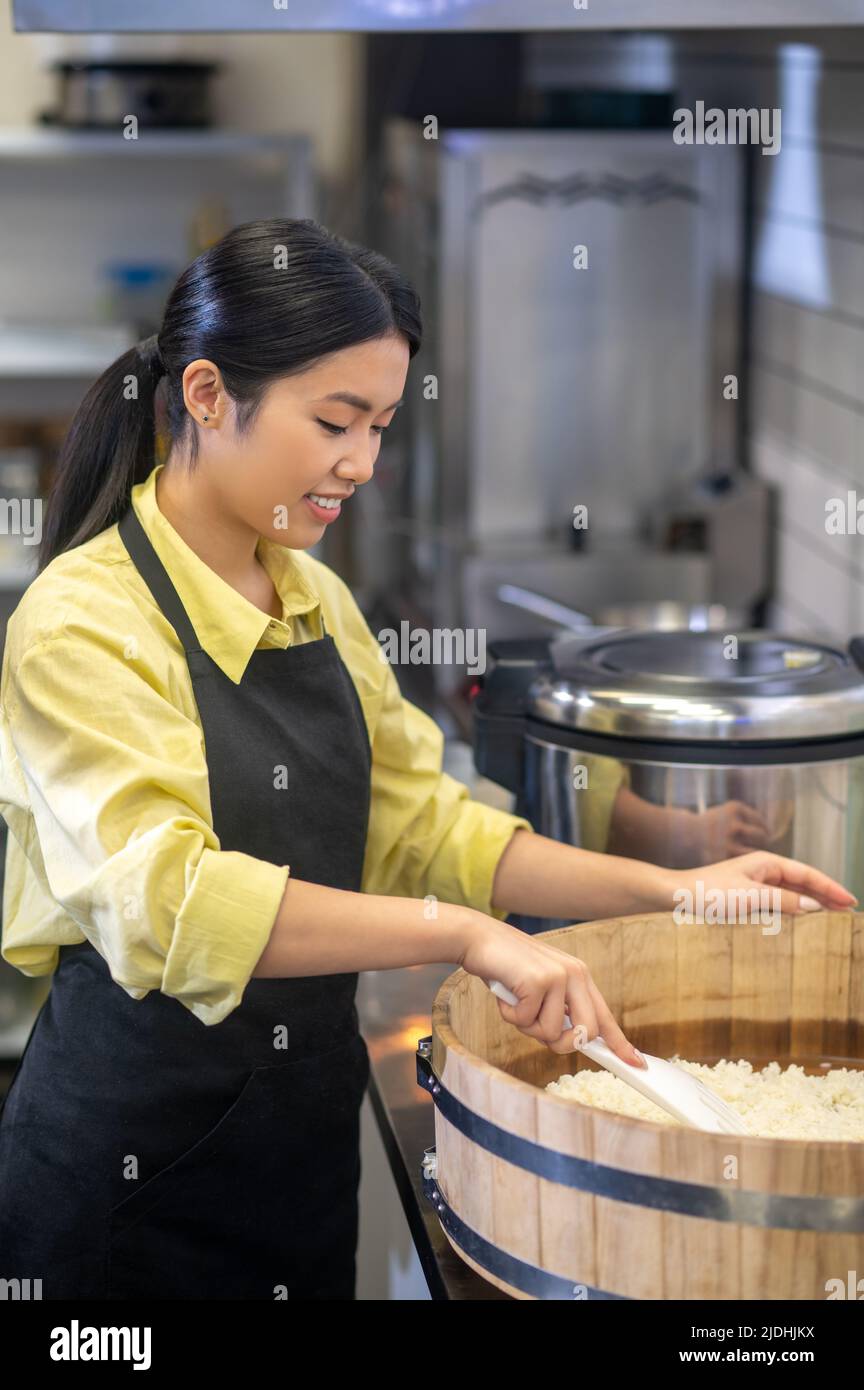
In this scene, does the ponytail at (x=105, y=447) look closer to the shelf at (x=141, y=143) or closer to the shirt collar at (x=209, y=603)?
the shirt collar at (x=209, y=603)

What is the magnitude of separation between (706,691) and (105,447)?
566 millimetres

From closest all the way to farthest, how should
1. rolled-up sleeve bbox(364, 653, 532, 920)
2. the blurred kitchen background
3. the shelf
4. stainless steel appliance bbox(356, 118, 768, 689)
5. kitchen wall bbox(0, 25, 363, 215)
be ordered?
rolled-up sleeve bbox(364, 653, 532, 920)
the blurred kitchen background
stainless steel appliance bbox(356, 118, 768, 689)
the shelf
kitchen wall bbox(0, 25, 363, 215)

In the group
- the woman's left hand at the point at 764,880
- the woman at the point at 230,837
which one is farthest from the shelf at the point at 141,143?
the woman's left hand at the point at 764,880

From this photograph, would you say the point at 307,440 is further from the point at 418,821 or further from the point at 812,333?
the point at 812,333

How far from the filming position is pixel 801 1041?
1.26 metres

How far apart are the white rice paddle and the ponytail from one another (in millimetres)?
519

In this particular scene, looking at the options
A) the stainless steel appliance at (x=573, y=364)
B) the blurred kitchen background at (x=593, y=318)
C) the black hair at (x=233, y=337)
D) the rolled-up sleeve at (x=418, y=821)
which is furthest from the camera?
the stainless steel appliance at (x=573, y=364)

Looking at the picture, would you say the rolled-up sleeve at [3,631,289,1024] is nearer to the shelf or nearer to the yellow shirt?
the yellow shirt

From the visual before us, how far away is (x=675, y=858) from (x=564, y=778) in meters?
0.13

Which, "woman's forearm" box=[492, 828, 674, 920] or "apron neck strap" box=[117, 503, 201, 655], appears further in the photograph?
"woman's forearm" box=[492, 828, 674, 920]

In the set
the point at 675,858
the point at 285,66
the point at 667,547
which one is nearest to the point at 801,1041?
the point at 675,858

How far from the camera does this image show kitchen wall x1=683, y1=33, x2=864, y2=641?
7.87 ft

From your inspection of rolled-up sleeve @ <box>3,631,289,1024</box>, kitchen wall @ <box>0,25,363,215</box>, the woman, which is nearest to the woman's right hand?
the woman

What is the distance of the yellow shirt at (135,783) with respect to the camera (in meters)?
1.00
